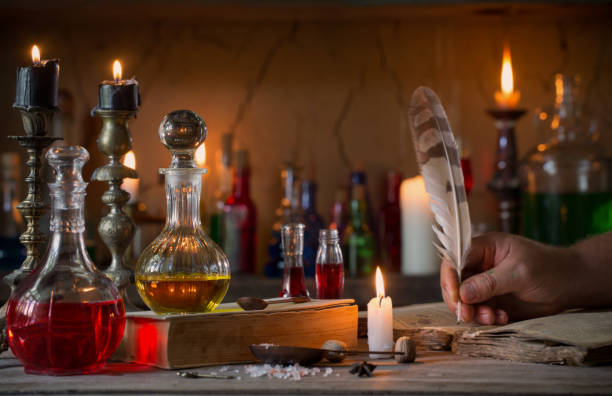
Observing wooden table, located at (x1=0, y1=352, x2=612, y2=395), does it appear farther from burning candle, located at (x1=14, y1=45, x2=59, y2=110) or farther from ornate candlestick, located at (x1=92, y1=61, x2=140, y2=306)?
burning candle, located at (x1=14, y1=45, x2=59, y2=110)

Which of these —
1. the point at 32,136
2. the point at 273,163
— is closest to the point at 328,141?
the point at 273,163

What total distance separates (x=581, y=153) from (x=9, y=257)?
1.44 meters

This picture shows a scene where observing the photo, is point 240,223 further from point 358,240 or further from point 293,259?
point 293,259

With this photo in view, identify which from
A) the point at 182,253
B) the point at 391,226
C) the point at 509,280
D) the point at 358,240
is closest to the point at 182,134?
the point at 182,253

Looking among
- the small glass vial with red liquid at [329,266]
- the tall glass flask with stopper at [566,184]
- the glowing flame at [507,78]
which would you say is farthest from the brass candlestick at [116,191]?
the tall glass flask with stopper at [566,184]

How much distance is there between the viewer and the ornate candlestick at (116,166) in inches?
35.5

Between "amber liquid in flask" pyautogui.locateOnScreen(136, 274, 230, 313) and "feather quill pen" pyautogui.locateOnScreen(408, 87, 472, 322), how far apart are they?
0.34 metres

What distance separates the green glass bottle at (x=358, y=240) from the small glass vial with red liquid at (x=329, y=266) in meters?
0.87

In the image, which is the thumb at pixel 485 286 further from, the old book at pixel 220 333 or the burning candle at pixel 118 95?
the burning candle at pixel 118 95

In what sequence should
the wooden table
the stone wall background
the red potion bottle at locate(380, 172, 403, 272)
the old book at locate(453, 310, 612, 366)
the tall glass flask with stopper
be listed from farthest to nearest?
the stone wall background → the red potion bottle at locate(380, 172, 403, 272) → the tall glass flask with stopper → the old book at locate(453, 310, 612, 366) → the wooden table

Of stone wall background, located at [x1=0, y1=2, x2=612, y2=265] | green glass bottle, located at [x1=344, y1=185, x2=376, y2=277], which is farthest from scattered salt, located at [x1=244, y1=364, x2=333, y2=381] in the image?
stone wall background, located at [x1=0, y1=2, x2=612, y2=265]

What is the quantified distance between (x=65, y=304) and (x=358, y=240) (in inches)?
46.2

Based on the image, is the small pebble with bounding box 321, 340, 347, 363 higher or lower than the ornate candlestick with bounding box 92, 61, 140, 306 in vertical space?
lower

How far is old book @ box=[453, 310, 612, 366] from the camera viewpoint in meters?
0.76
